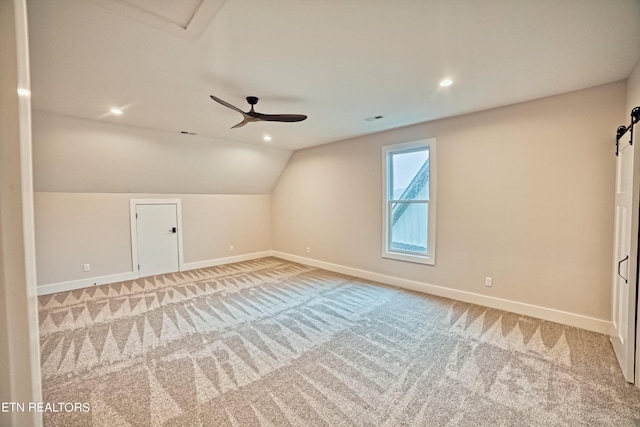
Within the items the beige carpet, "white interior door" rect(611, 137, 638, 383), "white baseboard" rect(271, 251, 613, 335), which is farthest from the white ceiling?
the beige carpet

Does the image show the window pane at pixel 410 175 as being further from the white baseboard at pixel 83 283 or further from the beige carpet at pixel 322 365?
the white baseboard at pixel 83 283

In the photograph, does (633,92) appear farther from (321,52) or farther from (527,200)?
(321,52)

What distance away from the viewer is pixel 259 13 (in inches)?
68.0

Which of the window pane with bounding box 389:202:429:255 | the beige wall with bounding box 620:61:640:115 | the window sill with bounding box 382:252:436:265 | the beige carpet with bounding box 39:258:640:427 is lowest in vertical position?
the beige carpet with bounding box 39:258:640:427

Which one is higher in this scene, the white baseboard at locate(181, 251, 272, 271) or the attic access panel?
the attic access panel


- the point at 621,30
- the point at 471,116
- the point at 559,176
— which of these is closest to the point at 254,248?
the point at 471,116

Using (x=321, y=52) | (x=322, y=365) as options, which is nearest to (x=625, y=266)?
(x=322, y=365)

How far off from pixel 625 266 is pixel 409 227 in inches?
96.6

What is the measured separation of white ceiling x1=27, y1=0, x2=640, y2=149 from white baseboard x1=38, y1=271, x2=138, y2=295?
109 inches

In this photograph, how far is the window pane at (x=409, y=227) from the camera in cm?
429

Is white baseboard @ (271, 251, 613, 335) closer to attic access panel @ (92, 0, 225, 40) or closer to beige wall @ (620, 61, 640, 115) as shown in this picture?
beige wall @ (620, 61, 640, 115)

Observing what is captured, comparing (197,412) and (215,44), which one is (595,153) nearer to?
(215,44)

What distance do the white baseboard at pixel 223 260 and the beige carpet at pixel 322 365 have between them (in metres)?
1.74

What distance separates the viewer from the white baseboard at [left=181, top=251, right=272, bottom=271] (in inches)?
224
